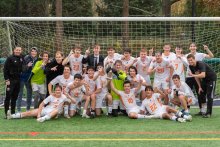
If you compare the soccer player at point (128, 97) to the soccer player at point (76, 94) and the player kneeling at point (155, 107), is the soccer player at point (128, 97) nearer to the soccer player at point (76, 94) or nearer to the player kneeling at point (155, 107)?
the player kneeling at point (155, 107)

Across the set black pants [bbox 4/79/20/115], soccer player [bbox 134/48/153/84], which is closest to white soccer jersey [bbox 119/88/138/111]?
soccer player [bbox 134/48/153/84]

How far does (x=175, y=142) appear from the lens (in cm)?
684

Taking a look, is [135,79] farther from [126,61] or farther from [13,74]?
[13,74]

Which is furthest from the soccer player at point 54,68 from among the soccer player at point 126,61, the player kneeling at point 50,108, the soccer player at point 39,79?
the soccer player at point 126,61

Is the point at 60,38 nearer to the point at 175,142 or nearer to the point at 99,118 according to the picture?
the point at 99,118

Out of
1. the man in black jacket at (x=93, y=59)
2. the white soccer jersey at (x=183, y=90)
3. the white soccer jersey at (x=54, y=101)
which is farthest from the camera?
the man in black jacket at (x=93, y=59)

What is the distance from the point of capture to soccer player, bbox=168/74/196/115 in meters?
9.05

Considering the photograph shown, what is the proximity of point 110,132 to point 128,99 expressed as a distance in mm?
1776

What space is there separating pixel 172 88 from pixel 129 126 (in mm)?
1737

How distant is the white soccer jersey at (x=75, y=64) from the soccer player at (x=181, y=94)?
2184mm

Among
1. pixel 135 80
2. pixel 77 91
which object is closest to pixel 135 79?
pixel 135 80

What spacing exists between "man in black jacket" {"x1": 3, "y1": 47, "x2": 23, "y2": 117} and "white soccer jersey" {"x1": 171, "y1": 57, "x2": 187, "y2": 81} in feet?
11.6

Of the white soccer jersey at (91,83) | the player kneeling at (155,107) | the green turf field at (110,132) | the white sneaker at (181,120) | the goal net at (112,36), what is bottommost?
the green turf field at (110,132)

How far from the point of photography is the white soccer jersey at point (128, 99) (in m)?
9.27
